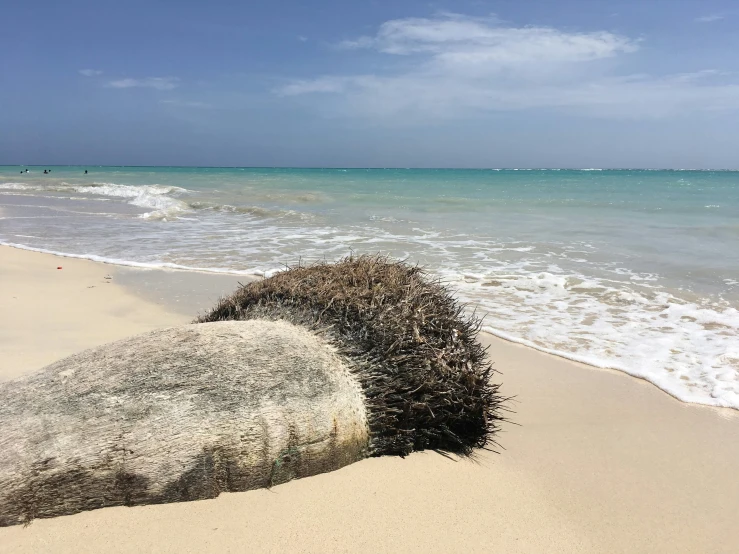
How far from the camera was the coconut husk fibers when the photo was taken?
3.22m

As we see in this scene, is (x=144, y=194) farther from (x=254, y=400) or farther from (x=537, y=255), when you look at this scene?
(x=254, y=400)

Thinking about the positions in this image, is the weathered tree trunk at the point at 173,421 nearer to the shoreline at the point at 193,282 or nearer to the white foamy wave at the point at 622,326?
the shoreline at the point at 193,282

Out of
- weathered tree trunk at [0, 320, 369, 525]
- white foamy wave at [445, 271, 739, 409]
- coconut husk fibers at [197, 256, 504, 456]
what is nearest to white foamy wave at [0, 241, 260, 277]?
white foamy wave at [445, 271, 739, 409]

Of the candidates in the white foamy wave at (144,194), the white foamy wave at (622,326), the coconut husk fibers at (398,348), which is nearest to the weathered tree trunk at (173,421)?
the coconut husk fibers at (398,348)

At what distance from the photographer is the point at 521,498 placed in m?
3.20

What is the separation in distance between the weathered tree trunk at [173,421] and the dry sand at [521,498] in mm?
94

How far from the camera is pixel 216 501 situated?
2.70 m

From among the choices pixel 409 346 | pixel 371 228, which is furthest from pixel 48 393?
pixel 371 228

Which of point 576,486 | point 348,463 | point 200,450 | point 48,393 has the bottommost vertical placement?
point 576,486

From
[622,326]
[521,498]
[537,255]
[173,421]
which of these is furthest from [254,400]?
[537,255]

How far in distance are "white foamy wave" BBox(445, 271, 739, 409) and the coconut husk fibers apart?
7.41 feet

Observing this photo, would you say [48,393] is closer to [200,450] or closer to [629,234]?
[200,450]

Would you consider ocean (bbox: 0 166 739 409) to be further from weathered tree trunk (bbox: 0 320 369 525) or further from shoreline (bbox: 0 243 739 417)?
weathered tree trunk (bbox: 0 320 369 525)

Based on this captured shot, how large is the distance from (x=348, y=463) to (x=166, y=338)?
45.2 inches
